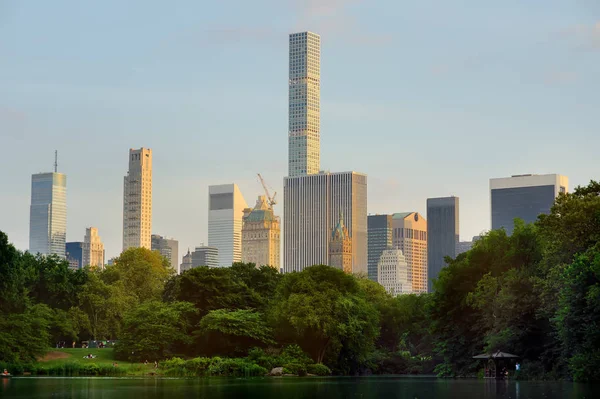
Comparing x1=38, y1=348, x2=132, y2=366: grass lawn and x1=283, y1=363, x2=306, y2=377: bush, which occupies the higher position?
x1=38, y1=348, x2=132, y2=366: grass lawn

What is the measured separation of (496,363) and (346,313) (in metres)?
20.0

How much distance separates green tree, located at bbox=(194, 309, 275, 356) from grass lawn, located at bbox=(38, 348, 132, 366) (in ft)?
24.5

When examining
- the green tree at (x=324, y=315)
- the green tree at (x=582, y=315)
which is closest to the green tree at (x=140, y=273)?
the green tree at (x=324, y=315)

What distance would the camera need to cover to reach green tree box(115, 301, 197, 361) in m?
91.8

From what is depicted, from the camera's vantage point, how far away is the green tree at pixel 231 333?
3578 inches

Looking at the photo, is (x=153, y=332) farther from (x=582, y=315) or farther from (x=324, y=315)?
(x=582, y=315)

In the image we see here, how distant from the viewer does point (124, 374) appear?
83938 mm

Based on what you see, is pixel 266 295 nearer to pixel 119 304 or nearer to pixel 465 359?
pixel 119 304

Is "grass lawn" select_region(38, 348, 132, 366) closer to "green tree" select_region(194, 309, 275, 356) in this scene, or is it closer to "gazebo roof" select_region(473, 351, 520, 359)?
"green tree" select_region(194, 309, 275, 356)

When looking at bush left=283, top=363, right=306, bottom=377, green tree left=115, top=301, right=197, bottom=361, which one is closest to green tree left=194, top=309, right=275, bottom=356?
green tree left=115, top=301, right=197, bottom=361

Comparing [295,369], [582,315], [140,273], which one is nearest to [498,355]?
[582,315]

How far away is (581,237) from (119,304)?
60581mm

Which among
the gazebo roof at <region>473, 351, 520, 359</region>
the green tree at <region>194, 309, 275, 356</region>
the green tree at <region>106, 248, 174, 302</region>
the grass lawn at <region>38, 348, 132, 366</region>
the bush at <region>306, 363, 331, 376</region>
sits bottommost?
the bush at <region>306, 363, 331, 376</region>

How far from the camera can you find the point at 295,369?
8812 cm
